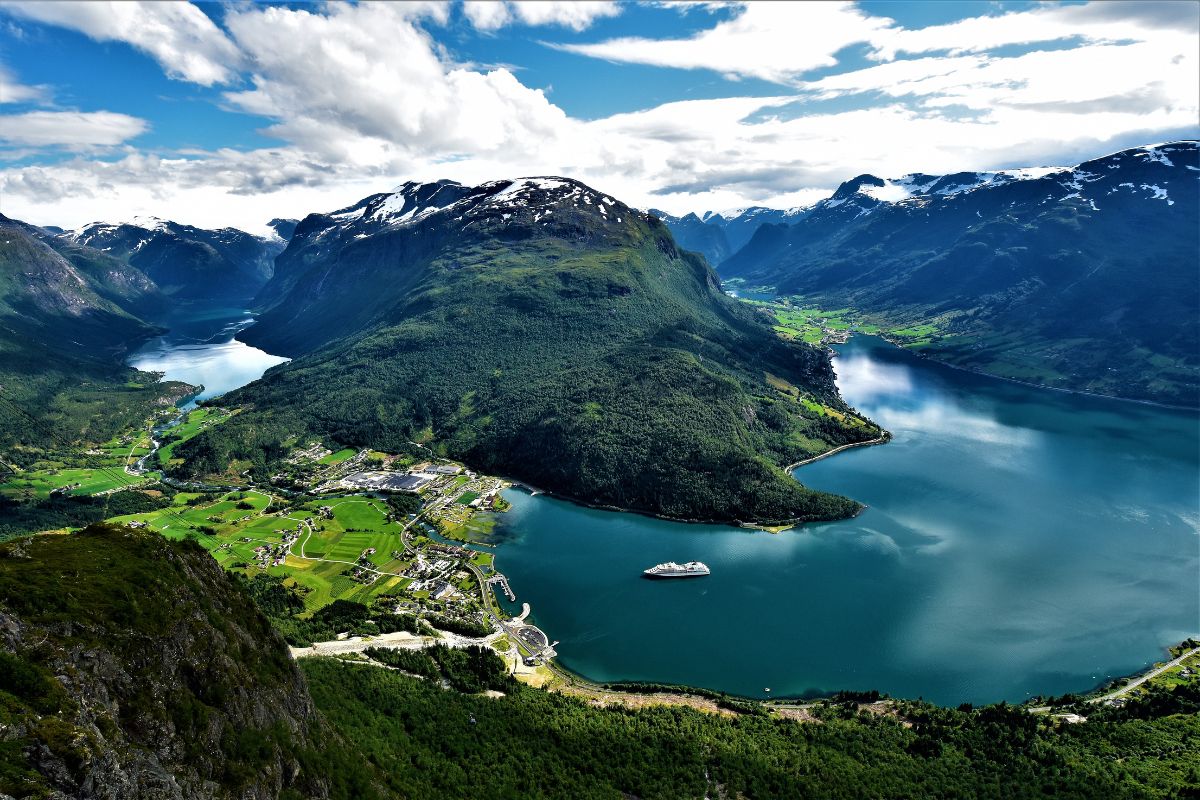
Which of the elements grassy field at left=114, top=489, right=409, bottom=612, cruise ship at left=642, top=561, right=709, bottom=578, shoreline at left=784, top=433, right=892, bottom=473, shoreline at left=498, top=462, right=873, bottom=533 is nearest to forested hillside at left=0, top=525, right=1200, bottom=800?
grassy field at left=114, top=489, right=409, bottom=612

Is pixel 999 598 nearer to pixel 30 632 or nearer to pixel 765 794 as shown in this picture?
pixel 765 794

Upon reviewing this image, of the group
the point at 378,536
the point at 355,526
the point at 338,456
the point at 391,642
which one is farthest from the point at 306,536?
the point at 338,456

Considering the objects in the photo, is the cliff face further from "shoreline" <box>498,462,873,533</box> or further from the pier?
"shoreline" <box>498,462,873,533</box>

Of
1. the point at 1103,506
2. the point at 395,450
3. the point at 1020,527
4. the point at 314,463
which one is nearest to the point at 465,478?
the point at 395,450

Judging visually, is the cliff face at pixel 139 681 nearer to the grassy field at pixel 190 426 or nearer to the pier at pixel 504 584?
the pier at pixel 504 584

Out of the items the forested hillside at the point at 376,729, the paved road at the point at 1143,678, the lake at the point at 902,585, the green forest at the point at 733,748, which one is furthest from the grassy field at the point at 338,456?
the paved road at the point at 1143,678
